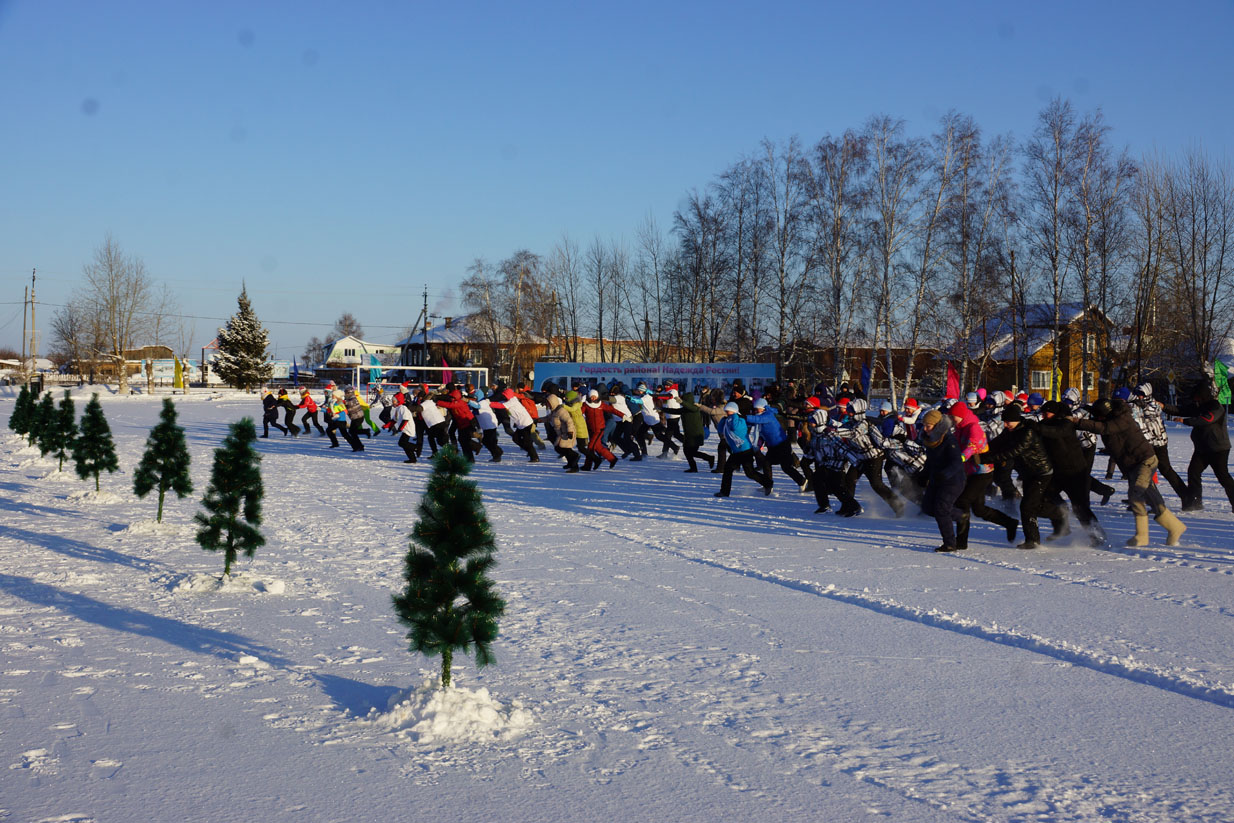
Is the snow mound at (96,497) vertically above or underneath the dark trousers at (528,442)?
underneath

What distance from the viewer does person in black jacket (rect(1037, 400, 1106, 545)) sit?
29.0ft

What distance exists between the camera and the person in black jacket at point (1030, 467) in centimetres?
888

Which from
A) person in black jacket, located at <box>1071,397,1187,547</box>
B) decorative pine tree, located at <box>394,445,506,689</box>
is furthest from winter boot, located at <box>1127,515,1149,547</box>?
decorative pine tree, located at <box>394,445,506,689</box>

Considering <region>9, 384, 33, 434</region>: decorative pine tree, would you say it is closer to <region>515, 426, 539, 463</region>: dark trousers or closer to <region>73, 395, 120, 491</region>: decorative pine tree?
<region>73, 395, 120, 491</region>: decorative pine tree

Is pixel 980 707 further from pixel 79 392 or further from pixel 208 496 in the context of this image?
pixel 79 392

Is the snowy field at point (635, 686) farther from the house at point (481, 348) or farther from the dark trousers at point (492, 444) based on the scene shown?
the house at point (481, 348)

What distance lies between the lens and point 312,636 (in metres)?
5.80

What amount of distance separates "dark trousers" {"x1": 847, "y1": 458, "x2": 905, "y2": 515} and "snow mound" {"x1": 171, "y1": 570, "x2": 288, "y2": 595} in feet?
21.5

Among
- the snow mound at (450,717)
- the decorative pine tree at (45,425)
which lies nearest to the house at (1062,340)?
the decorative pine tree at (45,425)

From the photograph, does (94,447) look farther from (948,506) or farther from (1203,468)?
(1203,468)

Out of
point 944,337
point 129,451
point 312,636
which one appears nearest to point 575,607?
point 312,636

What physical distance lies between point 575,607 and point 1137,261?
113ft

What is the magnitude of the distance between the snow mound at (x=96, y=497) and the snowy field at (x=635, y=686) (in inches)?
94.1

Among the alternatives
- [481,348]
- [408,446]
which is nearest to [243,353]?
[481,348]
